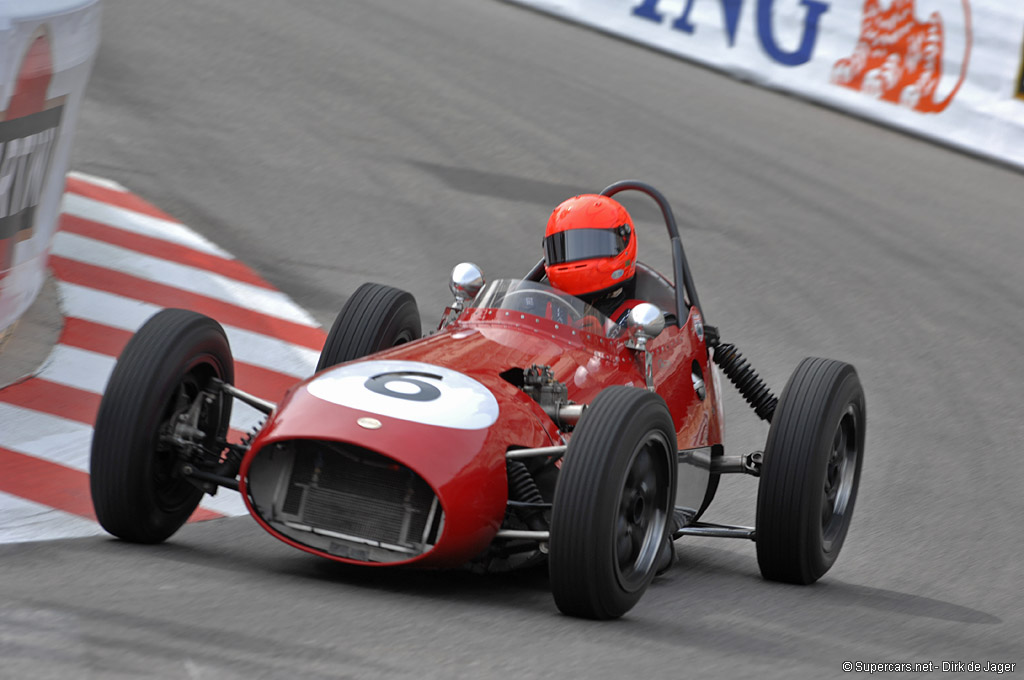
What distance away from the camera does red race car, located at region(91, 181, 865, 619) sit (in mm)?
4469

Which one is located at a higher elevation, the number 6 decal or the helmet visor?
the helmet visor

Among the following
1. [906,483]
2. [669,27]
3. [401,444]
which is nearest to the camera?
[401,444]

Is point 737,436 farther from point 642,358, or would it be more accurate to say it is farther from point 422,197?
point 422,197

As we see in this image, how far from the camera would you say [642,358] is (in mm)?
5648

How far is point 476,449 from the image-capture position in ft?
15.0

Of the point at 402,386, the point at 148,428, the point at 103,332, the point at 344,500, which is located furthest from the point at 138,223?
the point at 344,500

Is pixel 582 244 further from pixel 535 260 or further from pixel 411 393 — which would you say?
pixel 535 260

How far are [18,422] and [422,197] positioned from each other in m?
5.08

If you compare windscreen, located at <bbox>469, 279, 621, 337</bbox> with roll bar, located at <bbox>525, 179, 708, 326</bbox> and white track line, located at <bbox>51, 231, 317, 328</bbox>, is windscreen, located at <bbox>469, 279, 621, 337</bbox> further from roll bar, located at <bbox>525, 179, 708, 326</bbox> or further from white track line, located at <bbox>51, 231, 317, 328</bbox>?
white track line, located at <bbox>51, 231, 317, 328</bbox>

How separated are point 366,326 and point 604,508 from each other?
70.5 inches

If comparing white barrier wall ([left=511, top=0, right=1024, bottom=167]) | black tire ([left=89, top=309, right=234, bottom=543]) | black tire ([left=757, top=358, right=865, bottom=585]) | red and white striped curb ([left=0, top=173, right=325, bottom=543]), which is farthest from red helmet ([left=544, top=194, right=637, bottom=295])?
white barrier wall ([left=511, top=0, right=1024, bottom=167])

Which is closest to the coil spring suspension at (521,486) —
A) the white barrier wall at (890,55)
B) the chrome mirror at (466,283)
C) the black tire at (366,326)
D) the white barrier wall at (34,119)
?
the black tire at (366,326)

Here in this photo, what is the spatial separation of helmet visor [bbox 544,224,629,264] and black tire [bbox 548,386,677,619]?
134 cm

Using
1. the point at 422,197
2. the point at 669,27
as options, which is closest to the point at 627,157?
the point at 422,197
